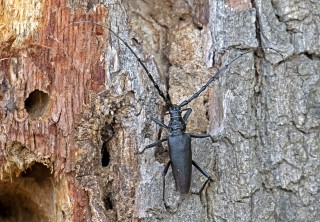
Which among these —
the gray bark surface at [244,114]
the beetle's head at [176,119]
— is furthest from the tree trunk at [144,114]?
the beetle's head at [176,119]

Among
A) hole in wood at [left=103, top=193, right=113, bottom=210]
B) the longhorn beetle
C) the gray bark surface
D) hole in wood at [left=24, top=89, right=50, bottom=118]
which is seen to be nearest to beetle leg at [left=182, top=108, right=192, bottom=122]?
the longhorn beetle

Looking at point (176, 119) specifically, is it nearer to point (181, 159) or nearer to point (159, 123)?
point (159, 123)

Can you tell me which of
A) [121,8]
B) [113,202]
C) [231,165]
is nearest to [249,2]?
[121,8]

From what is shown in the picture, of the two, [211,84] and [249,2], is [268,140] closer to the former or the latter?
[211,84]

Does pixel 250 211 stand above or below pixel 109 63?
below

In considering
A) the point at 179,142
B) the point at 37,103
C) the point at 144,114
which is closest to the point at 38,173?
the point at 37,103

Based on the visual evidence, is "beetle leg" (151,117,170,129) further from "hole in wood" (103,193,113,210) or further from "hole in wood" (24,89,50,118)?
"hole in wood" (24,89,50,118)
